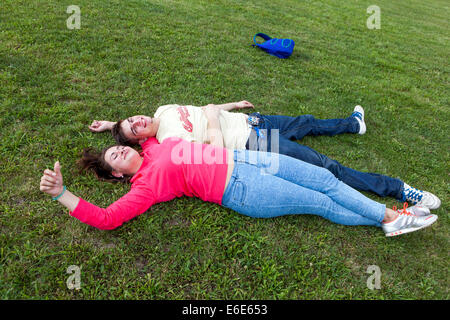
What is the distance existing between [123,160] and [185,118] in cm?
92

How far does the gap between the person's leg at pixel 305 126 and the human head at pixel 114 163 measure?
5.90 feet

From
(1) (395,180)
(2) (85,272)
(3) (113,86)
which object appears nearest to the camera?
(2) (85,272)

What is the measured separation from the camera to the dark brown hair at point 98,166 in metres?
3.20

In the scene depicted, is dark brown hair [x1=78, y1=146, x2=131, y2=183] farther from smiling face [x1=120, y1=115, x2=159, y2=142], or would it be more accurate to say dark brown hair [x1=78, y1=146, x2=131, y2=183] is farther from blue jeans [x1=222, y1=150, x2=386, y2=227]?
blue jeans [x1=222, y1=150, x2=386, y2=227]

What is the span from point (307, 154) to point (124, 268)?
8.01 feet

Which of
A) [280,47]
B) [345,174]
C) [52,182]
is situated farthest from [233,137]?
[280,47]

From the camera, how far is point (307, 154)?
3502mm

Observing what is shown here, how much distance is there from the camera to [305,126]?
13.6ft

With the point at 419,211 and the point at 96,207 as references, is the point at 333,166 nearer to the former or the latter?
the point at 419,211

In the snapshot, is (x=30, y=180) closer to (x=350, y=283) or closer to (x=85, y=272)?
(x=85, y=272)

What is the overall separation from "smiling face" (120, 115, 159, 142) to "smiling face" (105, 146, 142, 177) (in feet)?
1.11

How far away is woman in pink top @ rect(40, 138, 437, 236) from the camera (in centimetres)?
281

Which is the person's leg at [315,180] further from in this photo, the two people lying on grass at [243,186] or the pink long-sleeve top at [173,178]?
the pink long-sleeve top at [173,178]
